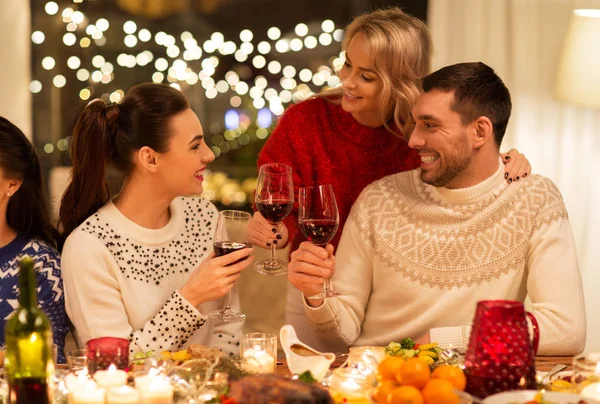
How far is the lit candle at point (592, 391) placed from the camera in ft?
5.16

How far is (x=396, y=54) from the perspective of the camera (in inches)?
111

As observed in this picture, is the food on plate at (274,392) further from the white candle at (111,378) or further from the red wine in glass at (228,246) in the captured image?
the red wine in glass at (228,246)

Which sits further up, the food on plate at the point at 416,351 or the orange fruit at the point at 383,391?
the orange fruit at the point at 383,391

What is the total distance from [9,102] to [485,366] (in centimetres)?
406

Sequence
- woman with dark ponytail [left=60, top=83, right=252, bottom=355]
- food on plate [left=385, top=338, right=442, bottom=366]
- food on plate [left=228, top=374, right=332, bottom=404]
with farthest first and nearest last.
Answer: woman with dark ponytail [left=60, top=83, right=252, bottom=355]
food on plate [left=385, top=338, right=442, bottom=366]
food on plate [left=228, top=374, right=332, bottom=404]

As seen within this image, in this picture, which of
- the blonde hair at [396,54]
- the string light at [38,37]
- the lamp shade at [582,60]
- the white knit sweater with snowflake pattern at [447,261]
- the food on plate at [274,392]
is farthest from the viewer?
the string light at [38,37]

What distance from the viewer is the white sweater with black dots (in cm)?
227

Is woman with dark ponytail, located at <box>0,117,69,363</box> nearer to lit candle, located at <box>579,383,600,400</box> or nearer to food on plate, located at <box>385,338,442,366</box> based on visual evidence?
food on plate, located at <box>385,338,442,366</box>

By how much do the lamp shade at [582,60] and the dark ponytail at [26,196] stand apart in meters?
2.53

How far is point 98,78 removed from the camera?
215 inches

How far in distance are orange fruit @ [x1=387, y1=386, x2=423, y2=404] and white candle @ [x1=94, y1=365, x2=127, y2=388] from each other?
20.7 inches

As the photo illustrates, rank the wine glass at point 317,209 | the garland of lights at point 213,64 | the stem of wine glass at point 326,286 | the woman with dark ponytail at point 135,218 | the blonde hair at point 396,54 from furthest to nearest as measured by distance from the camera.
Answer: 1. the garland of lights at point 213,64
2. the blonde hair at point 396,54
3. the woman with dark ponytail at point 135,218
4. the stem of wine glass at point 326,286
5. the wine glass at point 317,209

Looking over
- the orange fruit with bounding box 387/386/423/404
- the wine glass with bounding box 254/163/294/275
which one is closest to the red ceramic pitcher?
the orange fruit with bounding box 387/386/423/404

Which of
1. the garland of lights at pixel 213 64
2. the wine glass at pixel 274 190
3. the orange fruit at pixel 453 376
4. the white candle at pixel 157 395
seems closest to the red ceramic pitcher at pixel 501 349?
the orange fruit at pixel 453 376
